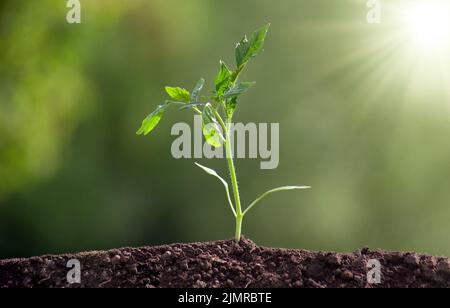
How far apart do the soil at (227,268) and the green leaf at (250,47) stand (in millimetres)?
700

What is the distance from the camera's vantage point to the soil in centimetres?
198

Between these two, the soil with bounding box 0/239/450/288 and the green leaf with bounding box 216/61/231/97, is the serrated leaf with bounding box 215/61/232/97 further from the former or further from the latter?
the soil with bounding box 0/239/450/288

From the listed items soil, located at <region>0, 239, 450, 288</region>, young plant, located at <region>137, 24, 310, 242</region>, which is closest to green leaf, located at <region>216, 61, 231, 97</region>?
young plant, located at <region>137, 24, 310, 242</region>

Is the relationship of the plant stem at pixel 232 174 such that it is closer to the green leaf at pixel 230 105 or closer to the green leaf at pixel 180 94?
the green leaf at pixel 230 105

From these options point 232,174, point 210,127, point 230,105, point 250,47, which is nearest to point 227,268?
point 232,174

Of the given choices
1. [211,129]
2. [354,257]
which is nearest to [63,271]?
[211,129]

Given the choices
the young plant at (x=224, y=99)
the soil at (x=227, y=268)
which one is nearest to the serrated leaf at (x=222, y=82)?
A: the young plant at (x=224, y=99)

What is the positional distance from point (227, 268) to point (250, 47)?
805 mm

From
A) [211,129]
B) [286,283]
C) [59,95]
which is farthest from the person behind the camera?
[59,95]

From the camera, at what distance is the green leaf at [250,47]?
2160 mm

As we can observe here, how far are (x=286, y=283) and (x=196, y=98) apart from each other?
2.46ft

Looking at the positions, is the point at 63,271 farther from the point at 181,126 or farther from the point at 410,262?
the point at 181,126

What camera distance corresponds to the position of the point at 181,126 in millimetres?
3449

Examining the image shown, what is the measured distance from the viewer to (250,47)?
217 cm
